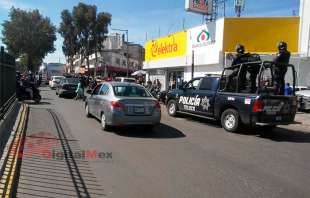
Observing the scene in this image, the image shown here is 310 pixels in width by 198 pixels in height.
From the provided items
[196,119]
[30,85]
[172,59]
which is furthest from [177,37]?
[196,119]

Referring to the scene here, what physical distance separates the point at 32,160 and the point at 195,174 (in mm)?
3199

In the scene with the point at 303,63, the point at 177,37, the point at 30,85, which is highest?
the point at 177,37

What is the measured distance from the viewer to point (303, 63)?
20172 millimetres

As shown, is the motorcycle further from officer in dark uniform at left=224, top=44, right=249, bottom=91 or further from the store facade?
officer in dark uniform at left=224, top=44, right=249, bottom=91

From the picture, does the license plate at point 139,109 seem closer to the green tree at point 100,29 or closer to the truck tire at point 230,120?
the truck tire at point 230,120

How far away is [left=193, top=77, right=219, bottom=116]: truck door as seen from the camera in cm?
1241

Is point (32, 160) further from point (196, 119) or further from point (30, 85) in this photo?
point (30, 85)

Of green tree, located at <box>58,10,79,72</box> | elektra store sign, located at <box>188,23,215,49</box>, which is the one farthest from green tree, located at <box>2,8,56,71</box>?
elektra store sign, located at <box>188,23,215,49</box>

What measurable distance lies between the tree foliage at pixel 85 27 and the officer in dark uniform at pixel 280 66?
5129 cm

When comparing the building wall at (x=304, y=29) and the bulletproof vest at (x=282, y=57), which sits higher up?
the building wall at (x=304, y=29)

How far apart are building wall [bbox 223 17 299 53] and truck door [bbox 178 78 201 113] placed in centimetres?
846

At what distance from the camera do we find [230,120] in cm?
1144

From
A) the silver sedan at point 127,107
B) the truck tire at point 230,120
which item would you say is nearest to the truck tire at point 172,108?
the truck tire at point 230,120

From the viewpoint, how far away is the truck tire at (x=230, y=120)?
438 inches
